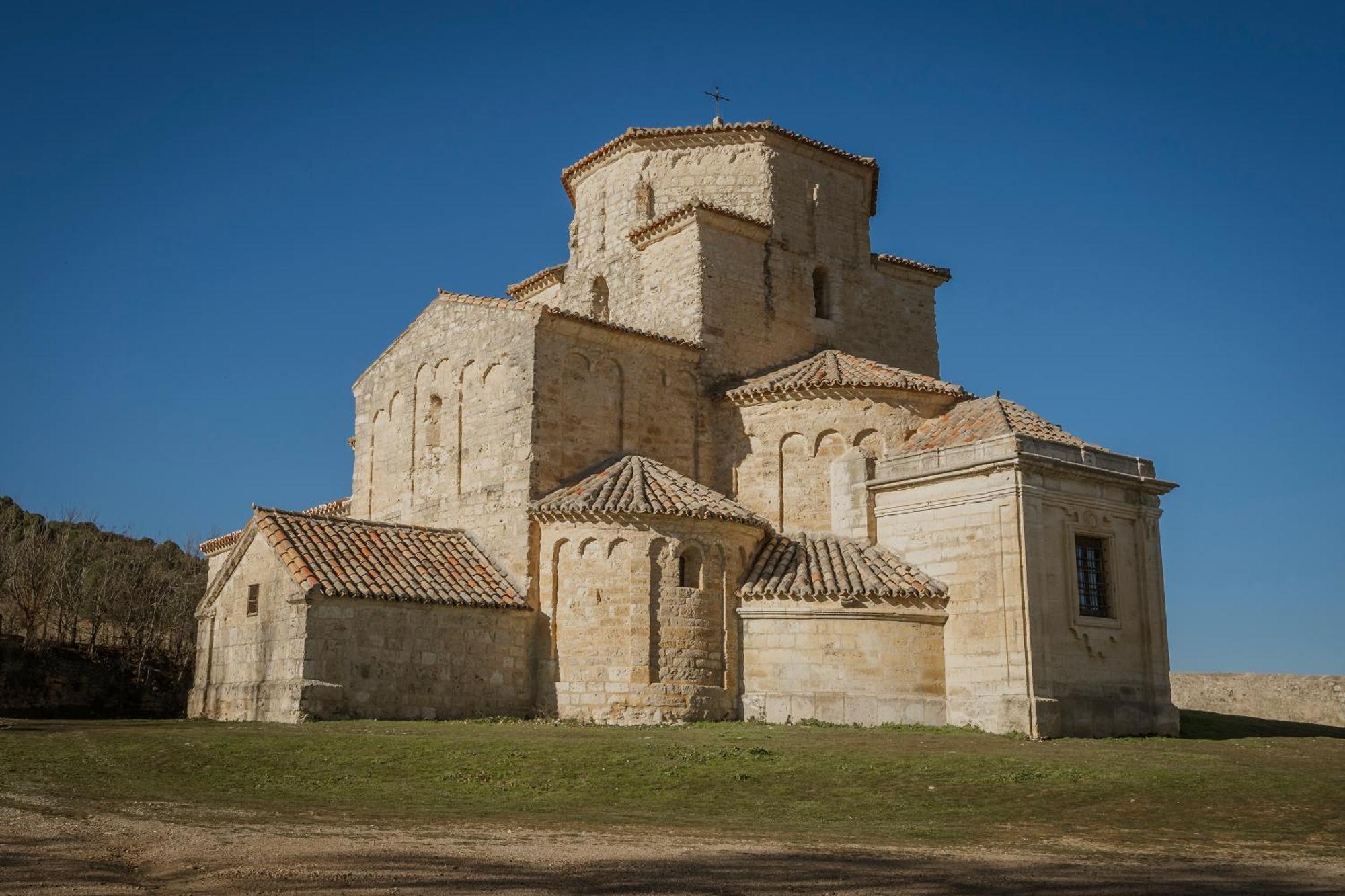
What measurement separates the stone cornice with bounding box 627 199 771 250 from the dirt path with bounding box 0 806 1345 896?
57.2 feet

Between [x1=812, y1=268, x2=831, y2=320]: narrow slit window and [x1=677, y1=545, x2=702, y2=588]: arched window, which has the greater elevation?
[x1=812, y1=268, x2=831, y2=320]: narrow slit window

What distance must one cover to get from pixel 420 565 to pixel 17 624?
18.2m

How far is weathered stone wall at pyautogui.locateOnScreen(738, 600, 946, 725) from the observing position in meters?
20.0

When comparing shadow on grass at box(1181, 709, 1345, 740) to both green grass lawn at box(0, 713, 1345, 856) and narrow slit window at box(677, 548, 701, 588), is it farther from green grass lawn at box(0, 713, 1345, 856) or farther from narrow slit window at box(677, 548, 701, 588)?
narrow slit window at box(677, 548, 701, 588)

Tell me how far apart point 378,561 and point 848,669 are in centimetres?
831

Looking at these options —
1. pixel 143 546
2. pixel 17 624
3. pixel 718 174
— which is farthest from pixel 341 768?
pixel 143 546

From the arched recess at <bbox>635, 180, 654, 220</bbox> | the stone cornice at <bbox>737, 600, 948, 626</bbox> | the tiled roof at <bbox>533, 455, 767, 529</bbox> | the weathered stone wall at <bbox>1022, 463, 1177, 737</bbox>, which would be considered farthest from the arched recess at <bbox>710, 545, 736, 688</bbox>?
the arched recess at <bbox>635, 180, 654, 220</bbox>

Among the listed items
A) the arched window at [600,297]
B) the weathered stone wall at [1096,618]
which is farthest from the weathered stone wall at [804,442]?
the arched window at [600,297]

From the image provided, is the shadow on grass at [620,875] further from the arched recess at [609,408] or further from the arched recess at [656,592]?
the arched recess at [609,408]

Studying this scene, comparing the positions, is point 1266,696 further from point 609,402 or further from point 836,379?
point 609,402

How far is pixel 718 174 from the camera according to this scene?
2719 centimetres

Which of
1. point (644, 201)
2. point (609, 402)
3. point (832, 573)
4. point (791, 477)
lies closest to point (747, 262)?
point (644, 201)

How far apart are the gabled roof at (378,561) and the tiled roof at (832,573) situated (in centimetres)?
441

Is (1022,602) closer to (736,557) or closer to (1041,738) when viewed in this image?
(1041,738)
